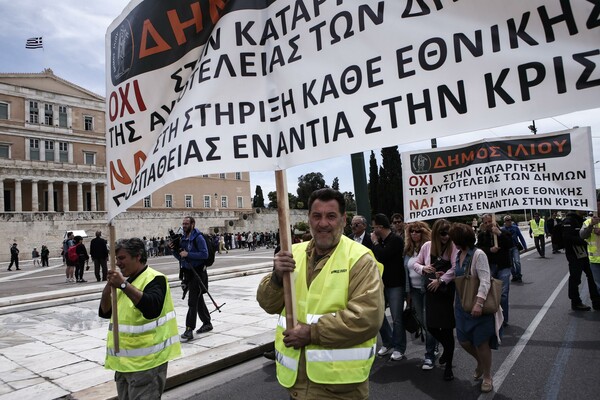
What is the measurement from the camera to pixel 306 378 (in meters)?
2.17

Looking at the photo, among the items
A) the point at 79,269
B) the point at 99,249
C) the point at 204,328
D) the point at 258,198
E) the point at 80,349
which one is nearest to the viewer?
the point at 80,349

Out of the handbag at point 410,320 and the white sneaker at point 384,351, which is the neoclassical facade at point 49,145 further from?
the handbag at point 410,320

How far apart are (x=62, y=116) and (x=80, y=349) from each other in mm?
58652

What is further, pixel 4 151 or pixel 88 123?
pixel 88 123

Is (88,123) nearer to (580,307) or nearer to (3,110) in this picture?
(3,110)

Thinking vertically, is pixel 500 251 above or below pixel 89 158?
below

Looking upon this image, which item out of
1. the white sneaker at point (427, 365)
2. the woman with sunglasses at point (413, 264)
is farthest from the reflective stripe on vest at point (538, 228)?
the white sneaker at point (427, 365)

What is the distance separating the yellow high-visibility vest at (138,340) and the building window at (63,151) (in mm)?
60204

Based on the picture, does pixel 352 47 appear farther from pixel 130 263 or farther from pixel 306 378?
pixel 130 263

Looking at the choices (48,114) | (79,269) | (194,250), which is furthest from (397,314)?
(48,114)

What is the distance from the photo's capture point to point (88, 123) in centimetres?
5825

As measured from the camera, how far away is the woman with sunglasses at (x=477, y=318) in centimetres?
441

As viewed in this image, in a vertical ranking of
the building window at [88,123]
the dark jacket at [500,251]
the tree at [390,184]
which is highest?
the building window at [88,123]

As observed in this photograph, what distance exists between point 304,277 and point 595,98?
59.9 inches
